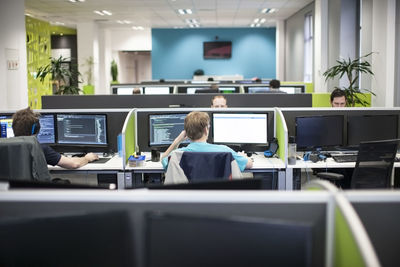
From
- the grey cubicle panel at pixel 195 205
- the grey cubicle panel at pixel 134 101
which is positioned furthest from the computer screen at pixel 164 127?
the grey cubicle panel at pixel 195 205

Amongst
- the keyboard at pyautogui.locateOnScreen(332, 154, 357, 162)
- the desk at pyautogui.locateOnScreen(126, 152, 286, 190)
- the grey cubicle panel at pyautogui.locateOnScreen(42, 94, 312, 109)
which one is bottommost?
the desk at pyautogui.locateOnScreen(126, 152, 286, 190)

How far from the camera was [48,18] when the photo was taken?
1356 cm

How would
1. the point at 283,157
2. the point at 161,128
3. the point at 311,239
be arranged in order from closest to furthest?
the point at 311,239 → the point at 283,157 → the point at 161,128

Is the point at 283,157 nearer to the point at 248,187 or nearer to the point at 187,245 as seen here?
the point at 248,187

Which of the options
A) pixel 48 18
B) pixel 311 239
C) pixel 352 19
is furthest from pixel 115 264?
pixel 48 18

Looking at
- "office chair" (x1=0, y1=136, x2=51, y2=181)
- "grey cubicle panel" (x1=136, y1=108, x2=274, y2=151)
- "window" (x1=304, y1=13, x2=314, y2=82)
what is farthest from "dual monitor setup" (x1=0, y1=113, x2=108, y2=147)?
"window" (x1=304, y1=13, x2=314, y2=82)

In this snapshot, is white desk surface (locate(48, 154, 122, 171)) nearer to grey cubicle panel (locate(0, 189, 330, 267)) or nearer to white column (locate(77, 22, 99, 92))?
grey cubicle panel (locate(0, 189, 330, 267))

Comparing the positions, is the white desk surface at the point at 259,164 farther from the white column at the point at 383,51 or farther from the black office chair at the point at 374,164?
the white column at the point at 383,51

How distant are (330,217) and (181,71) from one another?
16.3 metres

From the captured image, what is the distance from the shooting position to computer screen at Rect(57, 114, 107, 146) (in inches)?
168

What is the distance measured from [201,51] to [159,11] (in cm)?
528

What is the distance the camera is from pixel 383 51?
20.9 ft

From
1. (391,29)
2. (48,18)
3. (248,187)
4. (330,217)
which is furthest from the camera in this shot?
(48,18)

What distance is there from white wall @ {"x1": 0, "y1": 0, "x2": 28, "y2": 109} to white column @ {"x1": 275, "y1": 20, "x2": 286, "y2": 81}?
8.86 m
